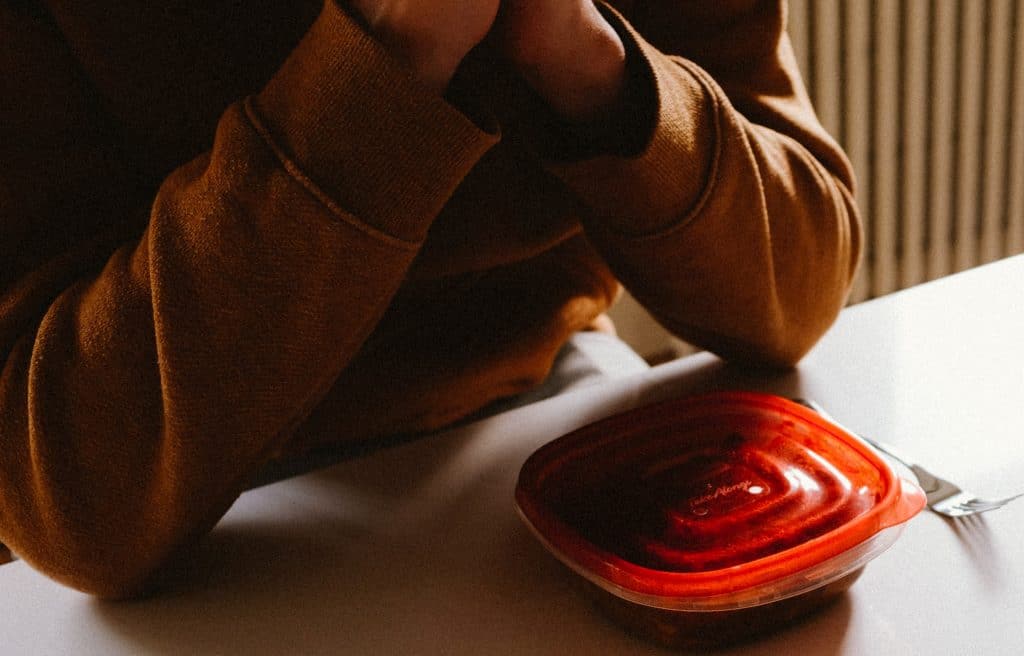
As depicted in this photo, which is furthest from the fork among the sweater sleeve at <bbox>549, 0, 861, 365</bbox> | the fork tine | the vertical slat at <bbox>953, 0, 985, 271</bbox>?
the vertical slat at <bbox>953, 0, 985, 271</bbox>

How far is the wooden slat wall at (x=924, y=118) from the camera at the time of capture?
153 cm

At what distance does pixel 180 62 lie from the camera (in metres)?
0.57

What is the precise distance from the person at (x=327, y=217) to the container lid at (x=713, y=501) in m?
0.12

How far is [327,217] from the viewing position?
0.42 meters

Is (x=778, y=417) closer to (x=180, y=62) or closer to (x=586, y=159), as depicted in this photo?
(x=586, y=159)

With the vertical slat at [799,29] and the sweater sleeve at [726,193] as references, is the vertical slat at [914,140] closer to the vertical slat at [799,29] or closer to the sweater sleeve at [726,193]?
the vertical slat at [799,29]

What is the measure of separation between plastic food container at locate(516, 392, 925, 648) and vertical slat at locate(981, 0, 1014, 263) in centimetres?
143

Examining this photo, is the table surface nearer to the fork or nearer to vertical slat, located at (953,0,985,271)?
the fork

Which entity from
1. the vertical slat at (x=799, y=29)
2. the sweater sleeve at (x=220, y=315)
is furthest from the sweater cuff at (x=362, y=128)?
the vertical slat at (x=799, y=29)

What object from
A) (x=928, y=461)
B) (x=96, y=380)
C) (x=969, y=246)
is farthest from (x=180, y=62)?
(x=969, y=246)

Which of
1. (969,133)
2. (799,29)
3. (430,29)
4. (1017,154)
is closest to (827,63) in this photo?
(799,29)

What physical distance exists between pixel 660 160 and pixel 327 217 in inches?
7.3

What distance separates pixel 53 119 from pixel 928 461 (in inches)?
21.2

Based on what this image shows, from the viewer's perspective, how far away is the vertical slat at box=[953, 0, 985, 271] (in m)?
1.58
